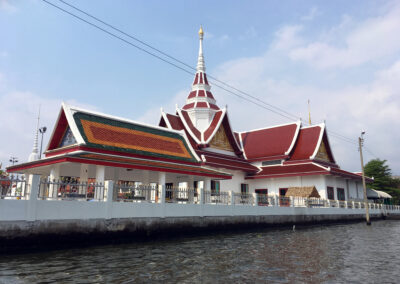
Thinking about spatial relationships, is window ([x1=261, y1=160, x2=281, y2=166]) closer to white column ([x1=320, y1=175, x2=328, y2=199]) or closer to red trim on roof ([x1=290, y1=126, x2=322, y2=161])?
red trim on roof ([x1=290, y1=126, x2=322, y2=161])

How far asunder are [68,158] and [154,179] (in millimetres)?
8972

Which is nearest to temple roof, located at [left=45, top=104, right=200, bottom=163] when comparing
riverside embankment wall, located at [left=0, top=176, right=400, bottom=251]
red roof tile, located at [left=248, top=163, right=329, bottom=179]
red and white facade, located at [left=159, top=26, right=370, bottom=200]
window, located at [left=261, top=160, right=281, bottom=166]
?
riverside embankment wall, located at [left=0, top=176, right=400, bottom=251]

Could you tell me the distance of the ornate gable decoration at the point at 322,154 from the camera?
32.0m

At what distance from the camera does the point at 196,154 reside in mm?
22156

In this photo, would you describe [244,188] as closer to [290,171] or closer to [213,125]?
[290,171]

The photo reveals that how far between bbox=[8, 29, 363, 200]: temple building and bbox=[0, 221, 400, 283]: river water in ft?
19.1

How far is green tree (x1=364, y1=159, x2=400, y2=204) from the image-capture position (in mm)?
52438

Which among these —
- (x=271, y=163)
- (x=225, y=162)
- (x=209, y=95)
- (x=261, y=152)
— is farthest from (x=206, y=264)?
(x=261, y=152)

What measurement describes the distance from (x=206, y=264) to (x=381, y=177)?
5323 cm

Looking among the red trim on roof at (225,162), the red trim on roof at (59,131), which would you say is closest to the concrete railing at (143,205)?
the red trim on roof at (59,131)

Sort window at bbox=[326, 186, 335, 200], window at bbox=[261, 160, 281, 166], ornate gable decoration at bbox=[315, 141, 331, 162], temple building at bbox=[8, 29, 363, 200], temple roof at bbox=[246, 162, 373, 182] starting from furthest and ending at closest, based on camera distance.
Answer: ornate gable decoration at bbox=[315, 141, 331, 162] < window at bbox=[261, 160, 281, 166] < window at bbox=[326, 186, 335, 200] < temple roof at bbox=[246, 162, 373, 182] < temple building at bbox=[8, 29, 363, 200]

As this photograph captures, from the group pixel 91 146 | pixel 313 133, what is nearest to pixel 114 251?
pixel 91 146

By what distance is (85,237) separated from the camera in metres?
12.0

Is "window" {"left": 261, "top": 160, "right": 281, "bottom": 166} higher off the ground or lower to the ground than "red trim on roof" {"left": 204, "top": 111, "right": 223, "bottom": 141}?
lower
